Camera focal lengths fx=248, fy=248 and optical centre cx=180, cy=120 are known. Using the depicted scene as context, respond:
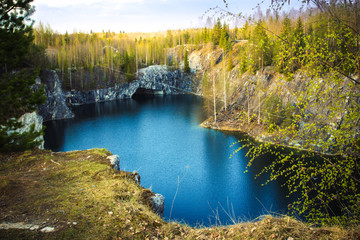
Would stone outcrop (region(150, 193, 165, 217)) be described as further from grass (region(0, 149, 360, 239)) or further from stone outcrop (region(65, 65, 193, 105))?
stone outcrop (region(65, 65, 193, 105))

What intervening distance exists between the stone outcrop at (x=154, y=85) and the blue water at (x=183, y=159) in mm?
19137

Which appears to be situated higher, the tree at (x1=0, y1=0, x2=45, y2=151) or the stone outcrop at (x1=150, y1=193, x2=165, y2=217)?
the tree at (x1=0, y1=0, x2=45, y2=151)

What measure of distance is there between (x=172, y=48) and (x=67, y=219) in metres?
81.3

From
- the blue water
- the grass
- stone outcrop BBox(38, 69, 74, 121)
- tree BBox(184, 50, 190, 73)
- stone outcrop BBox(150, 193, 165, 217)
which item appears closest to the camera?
the grass

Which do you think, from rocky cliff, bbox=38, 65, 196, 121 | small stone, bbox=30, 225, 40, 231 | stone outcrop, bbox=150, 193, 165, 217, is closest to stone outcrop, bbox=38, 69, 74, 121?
rocky cliff, bbox=38, 65, 196, 121

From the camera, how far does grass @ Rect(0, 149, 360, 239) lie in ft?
15.0

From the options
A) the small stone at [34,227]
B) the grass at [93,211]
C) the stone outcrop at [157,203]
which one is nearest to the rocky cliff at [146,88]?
the grass at [93,211]

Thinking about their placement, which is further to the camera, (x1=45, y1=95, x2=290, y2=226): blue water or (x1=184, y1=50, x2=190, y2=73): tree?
(x1=184, y1=50, x2=190, y2=73): tree

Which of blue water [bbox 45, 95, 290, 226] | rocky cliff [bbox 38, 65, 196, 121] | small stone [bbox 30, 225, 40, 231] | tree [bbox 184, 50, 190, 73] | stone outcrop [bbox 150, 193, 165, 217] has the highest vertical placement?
tree [bbox 184, 50, 190, 73]

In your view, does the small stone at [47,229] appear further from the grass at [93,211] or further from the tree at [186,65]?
the tree at [186,65]

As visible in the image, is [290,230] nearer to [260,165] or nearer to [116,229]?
[116,229]

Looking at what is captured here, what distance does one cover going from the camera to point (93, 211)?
18.4 ft

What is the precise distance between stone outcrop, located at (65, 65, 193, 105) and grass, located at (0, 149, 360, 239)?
54112 millimetres

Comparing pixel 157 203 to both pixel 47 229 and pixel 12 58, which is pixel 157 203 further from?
pixel 12 58
